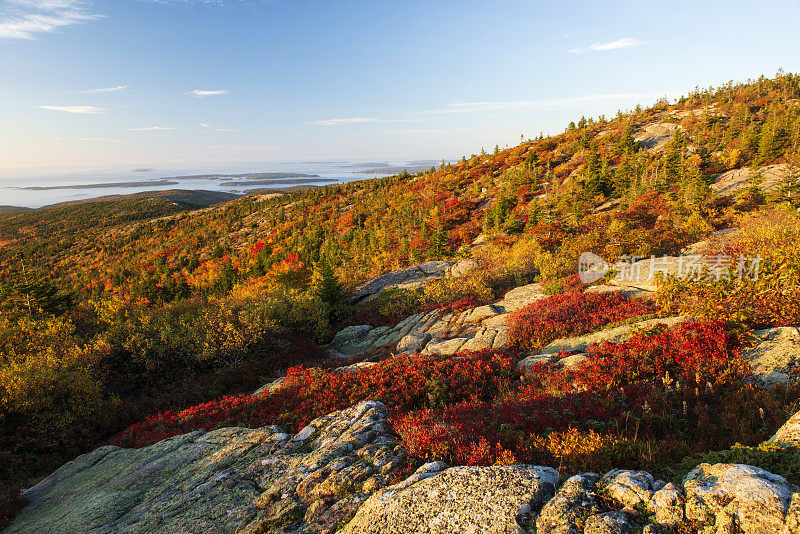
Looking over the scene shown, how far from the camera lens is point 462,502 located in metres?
3.44

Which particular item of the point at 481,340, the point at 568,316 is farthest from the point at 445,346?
the point at 568,316

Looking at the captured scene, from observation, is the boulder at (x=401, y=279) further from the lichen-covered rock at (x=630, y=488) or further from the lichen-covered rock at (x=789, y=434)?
the lichen-covered rock at (x=630, y=488)

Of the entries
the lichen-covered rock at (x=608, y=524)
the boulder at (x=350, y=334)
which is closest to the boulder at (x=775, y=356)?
the lichen-covered rock at (x=608, y=524)

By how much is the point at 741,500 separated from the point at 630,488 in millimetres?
770

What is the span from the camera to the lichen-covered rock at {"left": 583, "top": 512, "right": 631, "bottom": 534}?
2781mm

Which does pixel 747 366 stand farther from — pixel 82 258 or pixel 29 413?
pixel 82 258

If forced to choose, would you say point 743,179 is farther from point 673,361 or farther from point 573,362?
point 573,362

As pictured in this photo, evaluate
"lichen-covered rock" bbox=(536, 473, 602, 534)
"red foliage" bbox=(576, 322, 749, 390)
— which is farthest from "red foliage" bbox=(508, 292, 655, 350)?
"lichen-covered rock" bbox=(536, 473, 602, 534)

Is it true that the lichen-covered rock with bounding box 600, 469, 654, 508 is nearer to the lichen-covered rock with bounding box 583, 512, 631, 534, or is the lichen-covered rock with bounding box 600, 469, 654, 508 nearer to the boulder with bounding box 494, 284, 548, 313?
the lichen-covered rock with bounding box 583, 512, 631, 534

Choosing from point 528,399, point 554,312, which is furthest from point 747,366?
point 554,312

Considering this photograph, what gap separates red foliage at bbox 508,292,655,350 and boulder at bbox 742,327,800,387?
3.47 meters

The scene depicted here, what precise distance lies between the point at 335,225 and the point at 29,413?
239 ft

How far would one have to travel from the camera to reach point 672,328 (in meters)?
7.87

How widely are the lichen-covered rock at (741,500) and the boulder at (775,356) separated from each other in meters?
3.59
